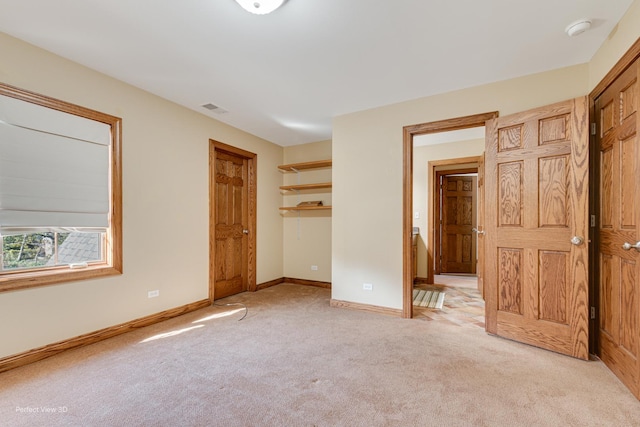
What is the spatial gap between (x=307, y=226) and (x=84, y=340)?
127 inches

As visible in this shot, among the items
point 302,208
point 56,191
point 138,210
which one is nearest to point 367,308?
point 302,208

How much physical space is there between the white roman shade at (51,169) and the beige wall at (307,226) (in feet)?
9.44

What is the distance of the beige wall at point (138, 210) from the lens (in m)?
2.25

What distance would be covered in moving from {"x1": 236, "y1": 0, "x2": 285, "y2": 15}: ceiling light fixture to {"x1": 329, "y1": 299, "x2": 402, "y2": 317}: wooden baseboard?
3.10 m

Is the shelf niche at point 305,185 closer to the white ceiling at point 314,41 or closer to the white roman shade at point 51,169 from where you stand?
the white ceiling at point 314,41

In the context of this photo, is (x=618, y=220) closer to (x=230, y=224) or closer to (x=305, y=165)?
(x=305, y=165)

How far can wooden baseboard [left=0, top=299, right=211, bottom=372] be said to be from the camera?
2158 mm

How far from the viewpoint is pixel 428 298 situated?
4168mm

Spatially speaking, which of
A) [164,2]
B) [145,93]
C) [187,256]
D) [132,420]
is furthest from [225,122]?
[132,420]

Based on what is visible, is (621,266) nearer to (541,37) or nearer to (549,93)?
(549,93)

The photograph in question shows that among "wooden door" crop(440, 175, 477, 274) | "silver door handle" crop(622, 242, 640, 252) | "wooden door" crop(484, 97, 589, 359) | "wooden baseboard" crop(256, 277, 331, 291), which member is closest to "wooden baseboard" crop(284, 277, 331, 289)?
"wooden baseboard" crop(256, 277, 331, 291)

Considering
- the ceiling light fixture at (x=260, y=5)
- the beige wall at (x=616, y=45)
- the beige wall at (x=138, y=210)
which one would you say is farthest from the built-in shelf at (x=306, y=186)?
the beige wall at (x=616, y=45)

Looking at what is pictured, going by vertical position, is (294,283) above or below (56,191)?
below

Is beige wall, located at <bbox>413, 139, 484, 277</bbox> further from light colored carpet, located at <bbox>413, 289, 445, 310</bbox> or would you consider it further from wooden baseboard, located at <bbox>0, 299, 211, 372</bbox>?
wooden baseboard, located at <bbox>0, 299, 211, 372</bbox>
